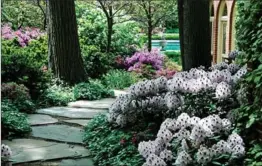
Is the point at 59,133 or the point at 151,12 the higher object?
the point at 151,12

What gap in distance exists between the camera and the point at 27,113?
674 cm

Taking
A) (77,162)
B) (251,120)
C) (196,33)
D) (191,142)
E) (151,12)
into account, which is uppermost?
(151,12)

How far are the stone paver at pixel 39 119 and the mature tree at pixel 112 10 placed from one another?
7295 millimetres

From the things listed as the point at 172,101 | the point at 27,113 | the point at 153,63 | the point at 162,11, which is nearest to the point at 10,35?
the point at 153,63

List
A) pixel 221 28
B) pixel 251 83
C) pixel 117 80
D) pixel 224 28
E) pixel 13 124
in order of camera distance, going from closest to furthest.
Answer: pixel 251 83 < pixel 13 124 < pixel 117 80 < pixel 224 28 < pixel 221 28

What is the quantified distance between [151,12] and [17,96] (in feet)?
33.9

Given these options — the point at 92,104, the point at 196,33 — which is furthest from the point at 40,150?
the point at 92,104

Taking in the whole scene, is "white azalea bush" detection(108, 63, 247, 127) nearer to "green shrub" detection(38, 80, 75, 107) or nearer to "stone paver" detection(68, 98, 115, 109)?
"stone paver" detection(68, 98, 115, 109)

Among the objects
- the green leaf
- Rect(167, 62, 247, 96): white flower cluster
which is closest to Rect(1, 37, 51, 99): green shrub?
Rect(167, 62, 247, 96): white flower cluster

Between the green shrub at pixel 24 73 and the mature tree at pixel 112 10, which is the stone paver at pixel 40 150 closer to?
the green shrub at pixel 24 73

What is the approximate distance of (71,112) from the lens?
271 inches

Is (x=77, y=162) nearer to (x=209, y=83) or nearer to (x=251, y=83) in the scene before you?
(x=209, y=83)

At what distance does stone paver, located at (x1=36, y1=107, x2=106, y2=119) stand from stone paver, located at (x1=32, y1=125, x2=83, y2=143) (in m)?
0.70

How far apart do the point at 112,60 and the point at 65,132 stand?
761cm
